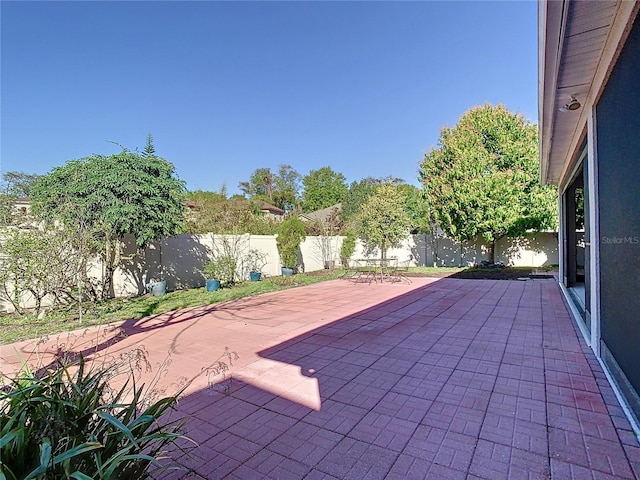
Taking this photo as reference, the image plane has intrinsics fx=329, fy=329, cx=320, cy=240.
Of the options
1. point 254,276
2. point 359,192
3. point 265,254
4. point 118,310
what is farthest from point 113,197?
point 359,192

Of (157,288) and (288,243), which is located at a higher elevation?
(288,243)

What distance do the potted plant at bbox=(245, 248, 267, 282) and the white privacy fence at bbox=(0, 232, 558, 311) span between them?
15 cm

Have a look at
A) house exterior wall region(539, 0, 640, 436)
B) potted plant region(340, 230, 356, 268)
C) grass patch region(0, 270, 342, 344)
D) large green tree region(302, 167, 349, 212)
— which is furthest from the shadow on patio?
large green tree region(302, 167, 349, 212)

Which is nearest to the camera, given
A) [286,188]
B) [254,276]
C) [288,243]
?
[254,276]

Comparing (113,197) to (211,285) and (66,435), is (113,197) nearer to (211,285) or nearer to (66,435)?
(211,285)

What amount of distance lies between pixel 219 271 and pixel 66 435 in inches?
352

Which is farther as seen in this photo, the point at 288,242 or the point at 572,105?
the point at 288,242

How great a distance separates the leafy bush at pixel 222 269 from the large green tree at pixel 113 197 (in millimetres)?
1955

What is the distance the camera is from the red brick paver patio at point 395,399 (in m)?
1.96

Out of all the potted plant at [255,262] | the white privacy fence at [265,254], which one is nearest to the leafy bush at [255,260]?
the potted plant at [255,262]

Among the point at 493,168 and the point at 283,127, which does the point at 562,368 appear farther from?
the point at 283,127

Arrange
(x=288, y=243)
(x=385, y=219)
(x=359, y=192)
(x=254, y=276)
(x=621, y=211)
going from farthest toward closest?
(x=359, y=192) < (x=385, y=219) < (x=288, y=243) < (x=254, y=276) < (x=621, y=211)

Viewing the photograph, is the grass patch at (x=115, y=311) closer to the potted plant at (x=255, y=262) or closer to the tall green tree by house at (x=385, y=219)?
the potted plant at (x=255, y=262)

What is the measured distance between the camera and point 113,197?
7.41 meters
